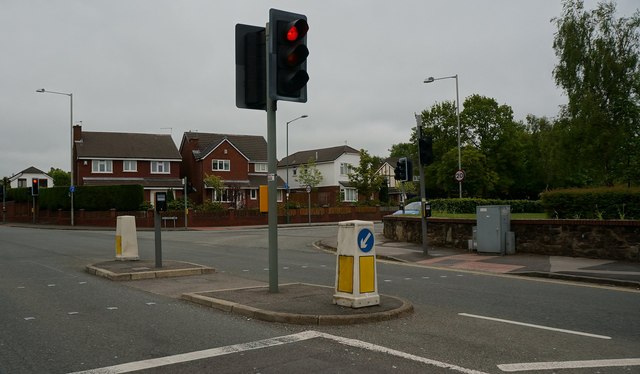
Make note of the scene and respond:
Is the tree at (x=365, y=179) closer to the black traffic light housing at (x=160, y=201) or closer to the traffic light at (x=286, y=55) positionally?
the black traffic light housing at (x=160, y=201)

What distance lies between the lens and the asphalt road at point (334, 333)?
17.9ft

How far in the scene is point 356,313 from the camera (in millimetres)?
7352

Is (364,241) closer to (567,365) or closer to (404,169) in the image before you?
(567,365)

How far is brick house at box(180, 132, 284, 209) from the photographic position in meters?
57.3

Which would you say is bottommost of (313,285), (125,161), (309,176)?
(313,285)

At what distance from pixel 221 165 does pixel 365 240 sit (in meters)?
52.0

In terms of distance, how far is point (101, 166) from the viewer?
54906mm

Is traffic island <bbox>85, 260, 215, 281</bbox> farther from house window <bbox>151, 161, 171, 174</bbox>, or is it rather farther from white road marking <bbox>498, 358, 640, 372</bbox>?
house window <bbox>151, 161, 171, 174</bbox>

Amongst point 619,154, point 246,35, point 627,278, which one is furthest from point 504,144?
point 246,35

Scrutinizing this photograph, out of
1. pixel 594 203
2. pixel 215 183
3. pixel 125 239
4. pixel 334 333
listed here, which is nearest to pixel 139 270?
pixel 125 239

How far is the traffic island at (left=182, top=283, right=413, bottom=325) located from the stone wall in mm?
8971

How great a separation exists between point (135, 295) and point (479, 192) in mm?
54430

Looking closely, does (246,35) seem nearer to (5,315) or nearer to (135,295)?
(135,295)

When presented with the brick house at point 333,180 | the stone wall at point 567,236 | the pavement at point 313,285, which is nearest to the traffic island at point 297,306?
the pavement at point 313,285
